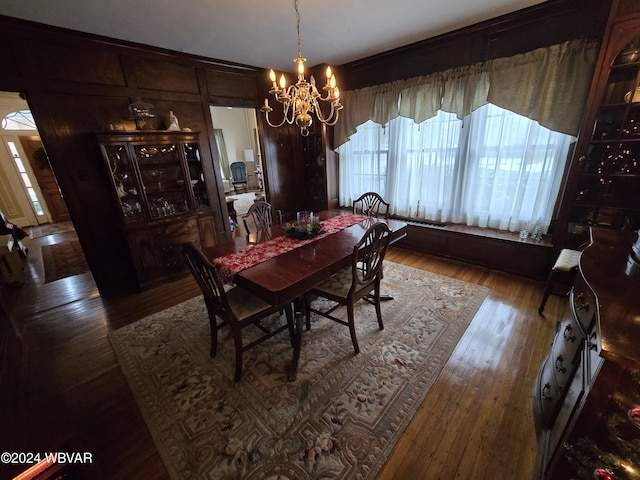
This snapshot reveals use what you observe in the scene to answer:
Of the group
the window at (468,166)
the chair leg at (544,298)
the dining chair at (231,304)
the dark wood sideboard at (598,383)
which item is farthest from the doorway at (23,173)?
the chair leg at (544,298)

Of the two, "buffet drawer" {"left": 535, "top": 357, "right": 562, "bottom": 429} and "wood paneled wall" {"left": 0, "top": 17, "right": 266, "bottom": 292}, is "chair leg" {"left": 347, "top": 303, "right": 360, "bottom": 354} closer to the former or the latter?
"buffet drawer" {"left": 535, "top": 357, "right": 562, "bottom": 429}

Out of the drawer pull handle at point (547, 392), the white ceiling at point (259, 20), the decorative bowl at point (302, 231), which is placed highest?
the white ceiling at point (259, 20)

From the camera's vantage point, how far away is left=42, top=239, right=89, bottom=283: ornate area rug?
3.60m

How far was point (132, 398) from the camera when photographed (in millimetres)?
1694

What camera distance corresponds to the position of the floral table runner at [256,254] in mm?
1749

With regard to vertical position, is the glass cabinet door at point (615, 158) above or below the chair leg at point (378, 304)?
above

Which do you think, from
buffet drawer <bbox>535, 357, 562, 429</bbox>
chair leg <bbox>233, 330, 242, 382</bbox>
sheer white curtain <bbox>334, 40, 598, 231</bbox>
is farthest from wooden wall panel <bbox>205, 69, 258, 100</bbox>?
buffet drawer <bbox>535, 357, 562, 429</bbox>

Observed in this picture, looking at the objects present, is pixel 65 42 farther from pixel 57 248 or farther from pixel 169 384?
pixel 57 248

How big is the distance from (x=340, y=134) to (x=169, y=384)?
387 centimetres

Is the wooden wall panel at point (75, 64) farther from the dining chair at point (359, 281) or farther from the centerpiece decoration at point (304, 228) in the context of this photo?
the dining chair at point (359, 281)

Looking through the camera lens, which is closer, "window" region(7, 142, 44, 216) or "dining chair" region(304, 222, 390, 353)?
"dining chair" region(304, 222, 390, 353)

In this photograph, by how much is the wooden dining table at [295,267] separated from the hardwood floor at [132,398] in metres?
0.90

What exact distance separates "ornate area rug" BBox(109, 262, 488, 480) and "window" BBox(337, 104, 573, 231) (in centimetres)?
125

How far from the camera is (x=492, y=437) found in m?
1.36
